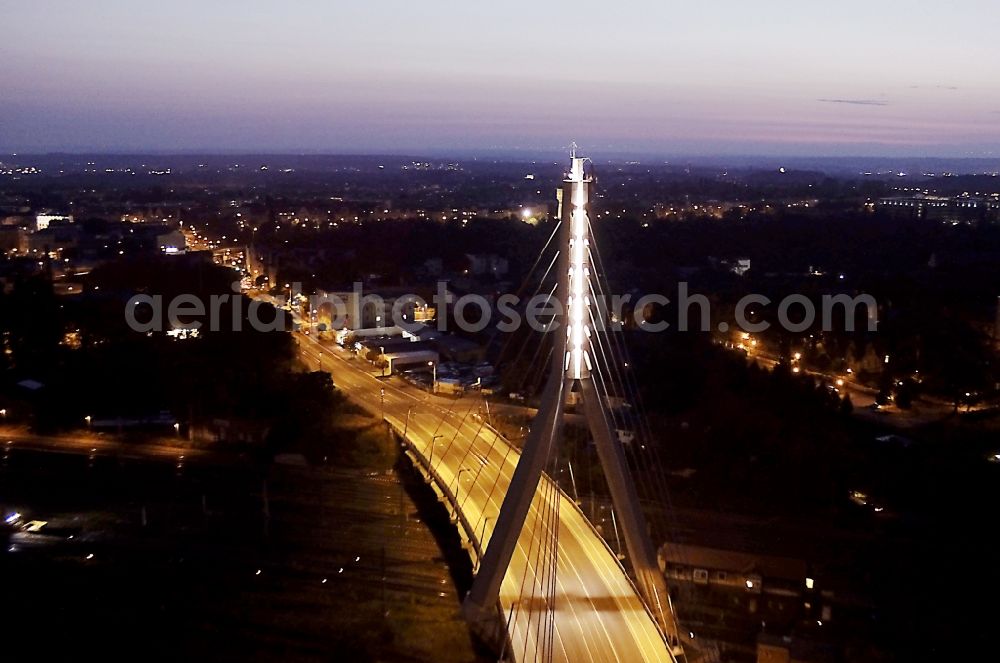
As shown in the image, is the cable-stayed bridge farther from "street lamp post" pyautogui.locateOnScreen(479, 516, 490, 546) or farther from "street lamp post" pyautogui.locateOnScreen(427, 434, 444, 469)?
"street lamp post" pyautogui.locateOnScreen(427, 434, 444, 469)

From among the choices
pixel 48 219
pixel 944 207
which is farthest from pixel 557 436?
pixel 944 207

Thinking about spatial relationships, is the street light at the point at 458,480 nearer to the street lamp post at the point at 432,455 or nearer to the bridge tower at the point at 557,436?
the street lamp post at the point at 432,455

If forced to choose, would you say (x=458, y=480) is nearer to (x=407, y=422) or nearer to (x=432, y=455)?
(x=432, y=455)

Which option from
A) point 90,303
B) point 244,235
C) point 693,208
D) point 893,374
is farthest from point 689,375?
point 693,208

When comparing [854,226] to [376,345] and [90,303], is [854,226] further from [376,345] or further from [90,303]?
[90,303]

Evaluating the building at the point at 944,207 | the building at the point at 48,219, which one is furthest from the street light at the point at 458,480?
the building at the point at 944,207

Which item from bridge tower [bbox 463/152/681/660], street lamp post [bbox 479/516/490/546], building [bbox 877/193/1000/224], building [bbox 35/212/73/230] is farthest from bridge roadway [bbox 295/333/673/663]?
building [bbox 877/193/1000/224]
